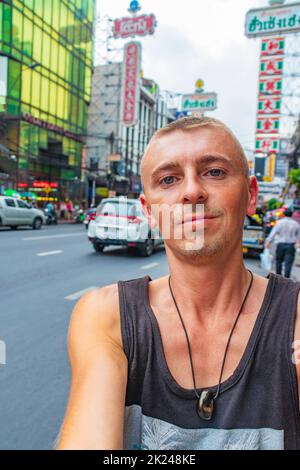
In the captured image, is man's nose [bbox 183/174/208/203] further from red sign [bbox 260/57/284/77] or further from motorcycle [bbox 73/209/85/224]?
motorcycle [bbox 73/209/85/224]

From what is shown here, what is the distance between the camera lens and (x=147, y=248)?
36.7 feet

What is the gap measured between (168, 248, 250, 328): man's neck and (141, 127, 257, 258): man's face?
0.07 meters

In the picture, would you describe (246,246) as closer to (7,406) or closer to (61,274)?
(61,274)

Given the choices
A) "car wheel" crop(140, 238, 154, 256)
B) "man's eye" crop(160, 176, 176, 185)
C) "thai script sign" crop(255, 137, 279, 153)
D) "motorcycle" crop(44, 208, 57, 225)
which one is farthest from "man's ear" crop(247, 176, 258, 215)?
"motorcycle" crop(44, 208, 57, 225)

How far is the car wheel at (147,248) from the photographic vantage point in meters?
10.9

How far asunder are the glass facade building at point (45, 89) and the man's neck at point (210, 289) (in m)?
21.8

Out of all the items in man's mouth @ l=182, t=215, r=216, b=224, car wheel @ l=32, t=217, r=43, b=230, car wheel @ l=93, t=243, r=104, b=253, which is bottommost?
car wheel @ l=93, t=243, r=104, b=253

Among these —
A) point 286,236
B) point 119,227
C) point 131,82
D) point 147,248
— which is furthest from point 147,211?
point 131,82

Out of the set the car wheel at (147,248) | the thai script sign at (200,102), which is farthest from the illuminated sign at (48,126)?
the car wheel at (147,248)

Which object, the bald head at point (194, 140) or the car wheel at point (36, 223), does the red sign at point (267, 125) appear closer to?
the car wheel at point (36, 223)

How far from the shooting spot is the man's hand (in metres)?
0.93

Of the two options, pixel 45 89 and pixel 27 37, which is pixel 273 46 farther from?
pixel 45 89

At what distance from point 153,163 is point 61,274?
21.4 feet

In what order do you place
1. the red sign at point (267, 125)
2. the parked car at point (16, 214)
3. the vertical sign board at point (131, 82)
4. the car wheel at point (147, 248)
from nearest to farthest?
the car wheel at point (147, 248) < the red sign at point (267, 125) < the parked car at point (16, 214) < the vertical sign board at point (131, 82)
